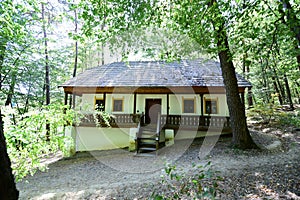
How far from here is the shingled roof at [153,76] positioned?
9.86 m

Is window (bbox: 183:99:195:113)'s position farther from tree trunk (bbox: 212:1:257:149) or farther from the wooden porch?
tree trunk (bbox: 212:1:257:149)

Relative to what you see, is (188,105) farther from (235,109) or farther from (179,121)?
(235,109)

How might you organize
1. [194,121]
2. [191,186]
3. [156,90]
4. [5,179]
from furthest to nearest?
1. [156,90]
2. [194,121]
3. [191,186]
4. [5,179]

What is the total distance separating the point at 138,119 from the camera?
9758mm

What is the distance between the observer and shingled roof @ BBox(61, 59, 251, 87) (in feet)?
32.3

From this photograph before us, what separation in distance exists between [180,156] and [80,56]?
45.3 ft

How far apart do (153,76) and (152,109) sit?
2.30 meters

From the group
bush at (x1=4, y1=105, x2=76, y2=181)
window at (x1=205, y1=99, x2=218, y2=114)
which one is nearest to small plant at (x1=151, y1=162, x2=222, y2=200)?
bush at (x1=4, y1=105, x2=76, y2=181)

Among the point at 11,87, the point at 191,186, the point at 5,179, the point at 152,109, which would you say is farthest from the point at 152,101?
the point at 5,179

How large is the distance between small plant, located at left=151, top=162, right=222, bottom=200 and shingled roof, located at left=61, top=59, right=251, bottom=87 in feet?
20.0

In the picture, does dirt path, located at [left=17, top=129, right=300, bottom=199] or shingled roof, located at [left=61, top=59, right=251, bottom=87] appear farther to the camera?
shingled roof, located at [left=61, top=59, right=251, bottom=87]

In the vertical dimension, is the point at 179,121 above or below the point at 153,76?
below

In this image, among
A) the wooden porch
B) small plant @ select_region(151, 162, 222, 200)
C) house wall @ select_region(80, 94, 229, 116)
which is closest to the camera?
small plant @ select_region(151, 162, 222, 200)

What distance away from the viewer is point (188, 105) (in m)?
11.0
